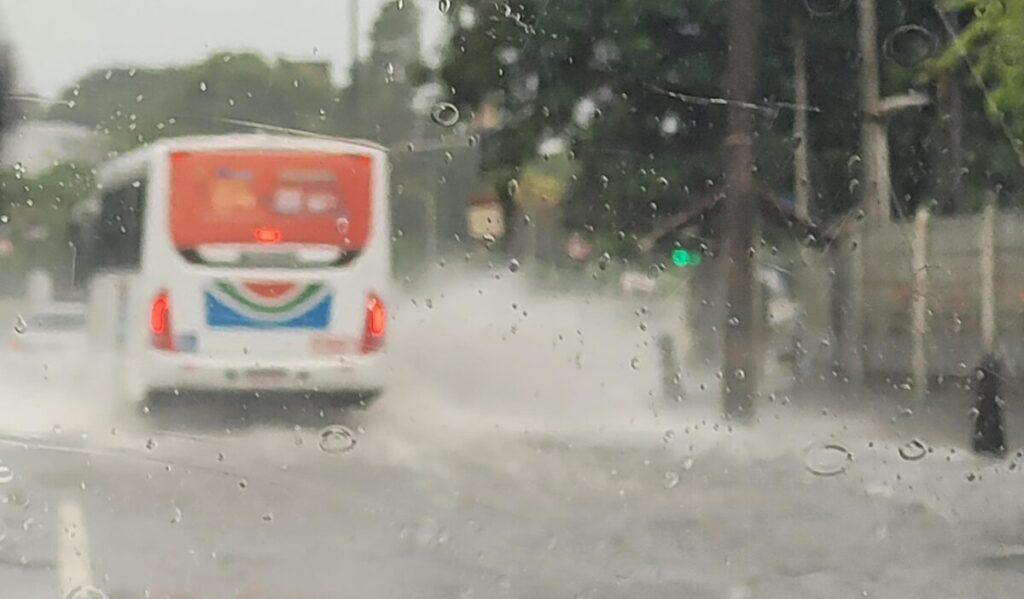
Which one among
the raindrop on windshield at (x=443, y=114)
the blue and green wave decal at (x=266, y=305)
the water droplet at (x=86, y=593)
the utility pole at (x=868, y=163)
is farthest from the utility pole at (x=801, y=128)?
the water droplet at (x=86, y=593)

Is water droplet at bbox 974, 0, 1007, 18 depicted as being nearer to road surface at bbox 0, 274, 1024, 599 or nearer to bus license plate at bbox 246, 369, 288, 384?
road surface at bbox 0, 274, 1024, 599

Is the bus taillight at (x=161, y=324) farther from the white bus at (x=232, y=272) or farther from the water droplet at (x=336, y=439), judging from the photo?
the water droplet at (x=336, y=439)

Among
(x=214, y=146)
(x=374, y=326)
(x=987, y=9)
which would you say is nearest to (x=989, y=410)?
(x=987, y=9)

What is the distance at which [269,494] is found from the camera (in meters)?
2.59

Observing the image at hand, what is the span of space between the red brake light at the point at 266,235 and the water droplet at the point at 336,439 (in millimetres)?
443

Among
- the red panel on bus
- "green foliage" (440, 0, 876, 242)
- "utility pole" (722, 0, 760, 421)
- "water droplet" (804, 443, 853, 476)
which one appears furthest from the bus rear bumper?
"water droplet" (804, 443, 853, 476)

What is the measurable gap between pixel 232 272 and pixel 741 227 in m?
1.19

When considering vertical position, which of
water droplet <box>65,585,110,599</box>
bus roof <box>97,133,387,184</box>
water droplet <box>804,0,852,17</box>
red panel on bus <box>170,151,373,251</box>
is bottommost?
water droplet <box>65,585,110,599</box>

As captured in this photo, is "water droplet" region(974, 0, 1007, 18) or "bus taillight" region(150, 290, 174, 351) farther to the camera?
"water droplet" region(974, 0, 1007, 18)

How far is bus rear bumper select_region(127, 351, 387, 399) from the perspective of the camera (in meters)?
2.62

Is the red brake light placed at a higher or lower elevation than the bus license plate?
higher

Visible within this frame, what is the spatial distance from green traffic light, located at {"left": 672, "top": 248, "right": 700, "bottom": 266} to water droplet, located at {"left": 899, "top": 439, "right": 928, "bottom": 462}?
63cm

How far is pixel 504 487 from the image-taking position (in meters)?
2.63

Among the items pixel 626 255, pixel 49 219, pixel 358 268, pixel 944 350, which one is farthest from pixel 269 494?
pixel 944 350
